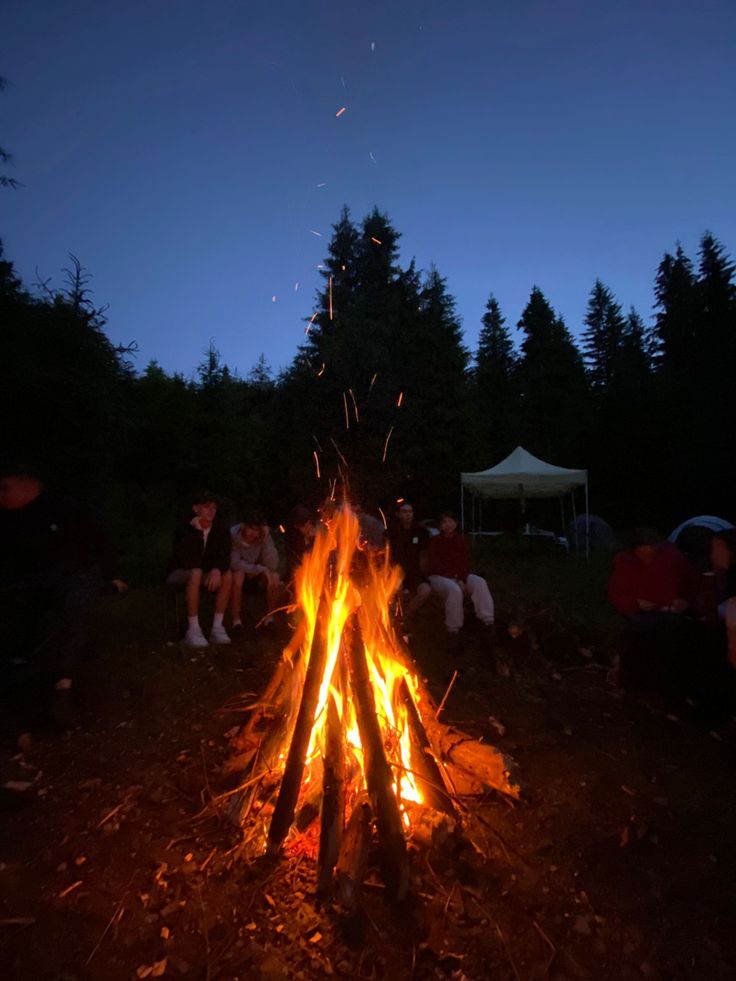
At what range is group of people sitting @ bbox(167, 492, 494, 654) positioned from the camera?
518 cm

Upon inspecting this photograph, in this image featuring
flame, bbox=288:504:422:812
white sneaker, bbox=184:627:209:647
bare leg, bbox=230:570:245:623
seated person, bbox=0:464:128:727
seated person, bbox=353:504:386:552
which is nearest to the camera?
flame, bbox=288:504:422:812

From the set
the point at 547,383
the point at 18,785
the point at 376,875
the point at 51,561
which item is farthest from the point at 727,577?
the point at 547,383

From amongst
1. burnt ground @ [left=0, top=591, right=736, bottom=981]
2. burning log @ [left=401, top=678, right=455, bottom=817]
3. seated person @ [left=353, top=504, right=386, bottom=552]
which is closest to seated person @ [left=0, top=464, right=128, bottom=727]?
burnt ground @ [left=0, top=591, right=736, bottom=981]

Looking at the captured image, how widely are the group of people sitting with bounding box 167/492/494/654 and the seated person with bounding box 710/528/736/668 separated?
205 cm

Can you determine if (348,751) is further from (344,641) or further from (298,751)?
(344,641)

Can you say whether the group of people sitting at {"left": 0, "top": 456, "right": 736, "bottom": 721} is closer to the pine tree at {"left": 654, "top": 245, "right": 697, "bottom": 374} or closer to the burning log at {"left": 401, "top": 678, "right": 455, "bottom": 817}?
the burning log at {"left": 401, "top": 678, "right": 455, "bottom": 817}

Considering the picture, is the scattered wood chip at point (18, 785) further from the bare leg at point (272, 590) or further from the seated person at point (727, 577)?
the seated person at point (727, 577)

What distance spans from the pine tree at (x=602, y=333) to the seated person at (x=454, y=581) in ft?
130

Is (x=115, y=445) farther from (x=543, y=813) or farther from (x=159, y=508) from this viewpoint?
(x=543, y=813)

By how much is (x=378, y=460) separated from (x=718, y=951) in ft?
54.2

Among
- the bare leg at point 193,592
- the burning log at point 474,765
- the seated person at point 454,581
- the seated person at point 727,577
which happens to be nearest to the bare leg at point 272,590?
the bare leg at point 193,592

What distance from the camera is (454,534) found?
6203mm

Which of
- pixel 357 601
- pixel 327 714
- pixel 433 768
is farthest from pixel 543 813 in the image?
pixel 357 601

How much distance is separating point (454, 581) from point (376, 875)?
12.2 ft
